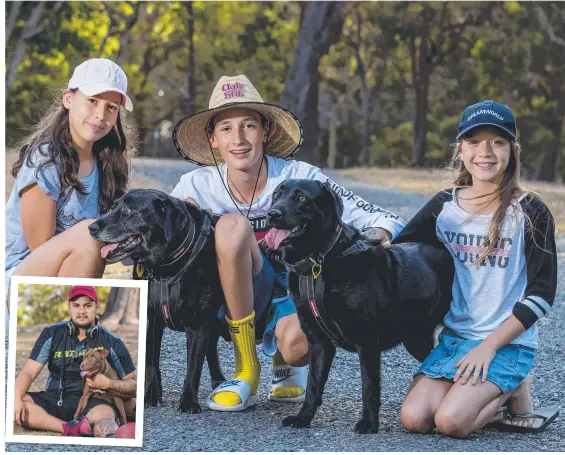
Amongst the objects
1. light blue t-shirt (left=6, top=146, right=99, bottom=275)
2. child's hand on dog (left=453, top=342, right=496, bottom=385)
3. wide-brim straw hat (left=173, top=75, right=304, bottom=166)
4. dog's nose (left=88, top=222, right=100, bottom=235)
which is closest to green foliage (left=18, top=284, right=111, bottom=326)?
light blue t-shirt (left=6, top=146, right=99, bottom=275)

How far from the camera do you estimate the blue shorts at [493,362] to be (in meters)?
3.66

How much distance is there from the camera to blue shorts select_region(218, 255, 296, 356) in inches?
160

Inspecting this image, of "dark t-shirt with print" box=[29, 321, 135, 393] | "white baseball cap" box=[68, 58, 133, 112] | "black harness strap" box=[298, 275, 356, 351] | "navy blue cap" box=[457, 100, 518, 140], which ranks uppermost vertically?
"white baseball cap" box=[68, 58, 133, 112]

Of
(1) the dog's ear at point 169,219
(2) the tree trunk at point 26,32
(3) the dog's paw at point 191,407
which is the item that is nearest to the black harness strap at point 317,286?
(1) the dog's ear at point 169,219

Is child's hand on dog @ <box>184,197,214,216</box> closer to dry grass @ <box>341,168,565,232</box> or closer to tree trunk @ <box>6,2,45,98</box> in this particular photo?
dry grass @ <box>341,168,565,232</box>

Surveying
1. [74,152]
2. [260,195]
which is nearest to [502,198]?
[260,195]

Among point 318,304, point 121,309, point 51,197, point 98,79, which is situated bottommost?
point 121,309

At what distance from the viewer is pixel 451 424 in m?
3.57

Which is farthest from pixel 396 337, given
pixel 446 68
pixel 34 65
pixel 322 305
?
pixel 446 68

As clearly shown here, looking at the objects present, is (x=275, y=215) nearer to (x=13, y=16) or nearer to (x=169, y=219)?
(x=169, y=219)

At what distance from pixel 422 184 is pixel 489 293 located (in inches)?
550

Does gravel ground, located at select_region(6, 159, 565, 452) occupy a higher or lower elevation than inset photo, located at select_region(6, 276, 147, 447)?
lower

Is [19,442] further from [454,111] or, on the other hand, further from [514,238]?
[454,111]

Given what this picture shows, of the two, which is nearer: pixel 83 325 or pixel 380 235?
pixel 83 325
